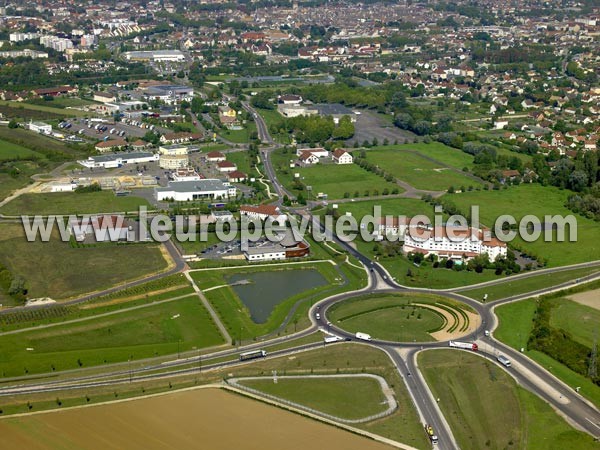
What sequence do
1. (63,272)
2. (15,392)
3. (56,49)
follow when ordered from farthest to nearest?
(56,49) < (63,272) < (15,392)

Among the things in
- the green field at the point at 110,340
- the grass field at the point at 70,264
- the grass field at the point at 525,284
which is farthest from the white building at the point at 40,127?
the grass field at the point at 525,284

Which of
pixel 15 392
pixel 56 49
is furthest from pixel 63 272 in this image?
pixel 56 49

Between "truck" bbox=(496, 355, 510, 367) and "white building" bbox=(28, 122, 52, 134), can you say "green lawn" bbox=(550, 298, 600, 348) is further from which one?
"white building" bbox=(28, 122, 52, 134)

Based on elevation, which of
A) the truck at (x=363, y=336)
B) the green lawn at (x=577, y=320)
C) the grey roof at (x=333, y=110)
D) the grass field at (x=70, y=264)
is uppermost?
the grass field at (x=70, y=264)

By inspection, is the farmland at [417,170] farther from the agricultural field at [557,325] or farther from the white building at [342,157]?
the agricultural field at [557,325]

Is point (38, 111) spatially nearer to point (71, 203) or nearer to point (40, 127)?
point (40, 127)

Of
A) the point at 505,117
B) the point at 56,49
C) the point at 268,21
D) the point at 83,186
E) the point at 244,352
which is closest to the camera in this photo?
the point at 244,352

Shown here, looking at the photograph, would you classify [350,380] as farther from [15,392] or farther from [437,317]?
[15,392]

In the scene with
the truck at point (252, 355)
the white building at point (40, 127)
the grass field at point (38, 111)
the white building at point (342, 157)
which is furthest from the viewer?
the grass field at point (38, 111)

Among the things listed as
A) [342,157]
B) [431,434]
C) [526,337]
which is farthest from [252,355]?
[342,157]
